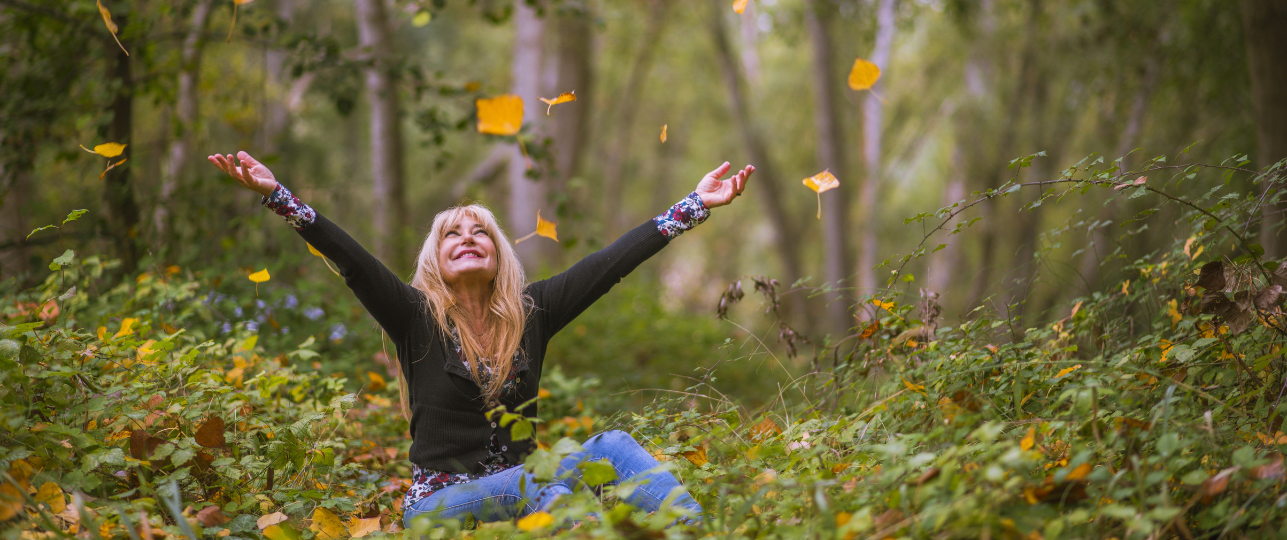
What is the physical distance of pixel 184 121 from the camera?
6363 mm

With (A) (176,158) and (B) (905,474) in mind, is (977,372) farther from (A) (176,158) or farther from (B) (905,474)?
(A) (176,158)

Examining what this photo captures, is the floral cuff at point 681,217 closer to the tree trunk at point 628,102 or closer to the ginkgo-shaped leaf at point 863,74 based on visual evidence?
the ginkgo-shaped leaf at point 863,74

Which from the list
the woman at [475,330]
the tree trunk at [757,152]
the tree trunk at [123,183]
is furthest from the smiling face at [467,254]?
the tree trunk at [757,152]

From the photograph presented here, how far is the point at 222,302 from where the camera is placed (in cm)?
411

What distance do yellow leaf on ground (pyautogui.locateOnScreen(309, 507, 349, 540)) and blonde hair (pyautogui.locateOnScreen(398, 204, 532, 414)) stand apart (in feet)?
1.54

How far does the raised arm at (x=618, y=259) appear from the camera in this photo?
2.68m

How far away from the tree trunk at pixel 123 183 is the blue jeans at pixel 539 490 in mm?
3105

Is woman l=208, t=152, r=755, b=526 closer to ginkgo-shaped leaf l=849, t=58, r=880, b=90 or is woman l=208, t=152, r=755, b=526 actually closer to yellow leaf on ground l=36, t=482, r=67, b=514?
ginkgo-shaped leaf l=849, t=58, r=880, b=90

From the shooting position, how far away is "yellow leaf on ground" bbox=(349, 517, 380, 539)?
7.84 feet

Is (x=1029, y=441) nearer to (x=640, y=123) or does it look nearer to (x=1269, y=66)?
(x=1269, y=66)

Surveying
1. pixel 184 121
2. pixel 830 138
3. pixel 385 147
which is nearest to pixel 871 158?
pixel 830 138

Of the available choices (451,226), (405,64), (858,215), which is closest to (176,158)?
(405,64)

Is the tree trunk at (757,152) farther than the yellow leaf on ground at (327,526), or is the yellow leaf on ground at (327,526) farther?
the tree trunk at (757,152)

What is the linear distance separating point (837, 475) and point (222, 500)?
1839mm
